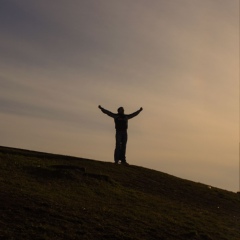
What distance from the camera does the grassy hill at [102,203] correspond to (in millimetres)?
14531

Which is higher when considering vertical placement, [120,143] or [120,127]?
[120,127]

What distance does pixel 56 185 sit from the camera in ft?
63.9

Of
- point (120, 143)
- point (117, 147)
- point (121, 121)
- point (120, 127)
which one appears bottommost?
point (117, 147)

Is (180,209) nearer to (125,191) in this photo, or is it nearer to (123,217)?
(125,191)

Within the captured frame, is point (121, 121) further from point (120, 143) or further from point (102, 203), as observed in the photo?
point (102, 203)

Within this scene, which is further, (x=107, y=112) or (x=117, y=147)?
(x=107, y=112)

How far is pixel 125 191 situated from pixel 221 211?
15.1 ft

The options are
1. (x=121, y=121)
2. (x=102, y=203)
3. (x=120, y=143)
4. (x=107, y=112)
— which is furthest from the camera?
(x=107, y=112)

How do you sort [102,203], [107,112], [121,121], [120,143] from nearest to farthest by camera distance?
[102,203] → [121,121] → [120,143] → [107,112]

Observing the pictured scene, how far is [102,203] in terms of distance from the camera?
1800 cm

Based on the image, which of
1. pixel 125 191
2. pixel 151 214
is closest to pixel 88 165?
pixel 125 191

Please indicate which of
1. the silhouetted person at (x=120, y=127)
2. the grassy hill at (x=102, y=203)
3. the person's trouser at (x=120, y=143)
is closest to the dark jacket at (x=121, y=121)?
the silhouetted person at (x=120, y=127)

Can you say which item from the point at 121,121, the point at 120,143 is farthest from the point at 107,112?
the point at 120,143

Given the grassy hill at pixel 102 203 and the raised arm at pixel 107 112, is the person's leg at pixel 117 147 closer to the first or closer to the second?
the grassy hill at pixel 102 203
